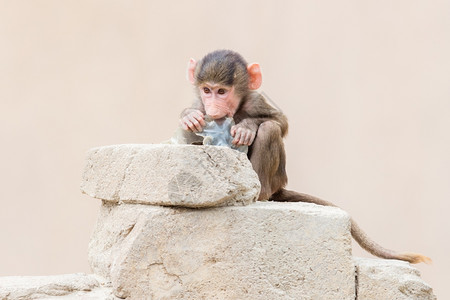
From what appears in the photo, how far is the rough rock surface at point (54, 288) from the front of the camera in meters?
2.75

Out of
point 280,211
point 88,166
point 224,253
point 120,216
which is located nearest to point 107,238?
point 120,216

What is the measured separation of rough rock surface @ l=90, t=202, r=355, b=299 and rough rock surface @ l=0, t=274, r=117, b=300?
106 mm

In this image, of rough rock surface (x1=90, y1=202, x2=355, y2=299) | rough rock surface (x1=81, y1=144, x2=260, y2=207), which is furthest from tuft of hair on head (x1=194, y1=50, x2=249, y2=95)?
rough rock surface (x1=90, y1=202, x2=355, y2=299)

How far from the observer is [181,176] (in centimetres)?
278

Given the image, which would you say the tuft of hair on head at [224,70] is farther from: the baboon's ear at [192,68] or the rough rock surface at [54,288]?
the rough rock surface at [54,288]

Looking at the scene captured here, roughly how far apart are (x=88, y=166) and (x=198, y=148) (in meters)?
0.74

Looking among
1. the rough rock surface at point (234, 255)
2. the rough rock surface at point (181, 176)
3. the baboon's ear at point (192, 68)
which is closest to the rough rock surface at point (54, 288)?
the rough rock surface at point (234, 255)

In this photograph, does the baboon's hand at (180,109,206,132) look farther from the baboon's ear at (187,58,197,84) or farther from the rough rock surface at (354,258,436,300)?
the rough rock surface at (354,258,436,300)

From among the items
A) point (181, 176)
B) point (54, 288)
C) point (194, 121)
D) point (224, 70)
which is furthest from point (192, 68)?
point (54, 288)

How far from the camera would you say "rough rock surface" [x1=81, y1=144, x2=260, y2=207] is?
2787 millimetres

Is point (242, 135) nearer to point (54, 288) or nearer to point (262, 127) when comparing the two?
point (262, 127)

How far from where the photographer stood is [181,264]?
9.32ft

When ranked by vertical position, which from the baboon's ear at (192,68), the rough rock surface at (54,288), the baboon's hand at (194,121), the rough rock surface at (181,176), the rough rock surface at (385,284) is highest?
the baboon's ear at (192,68)

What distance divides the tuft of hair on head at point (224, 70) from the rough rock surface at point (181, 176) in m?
0.94
